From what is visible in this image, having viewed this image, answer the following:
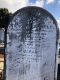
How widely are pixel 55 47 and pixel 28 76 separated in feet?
2.49

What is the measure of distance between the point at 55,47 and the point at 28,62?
58cm

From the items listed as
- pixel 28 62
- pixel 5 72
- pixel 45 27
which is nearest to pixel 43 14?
pixel 45 27

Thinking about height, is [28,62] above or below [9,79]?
above

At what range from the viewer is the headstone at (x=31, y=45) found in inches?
177

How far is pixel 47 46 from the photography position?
4.51 metres

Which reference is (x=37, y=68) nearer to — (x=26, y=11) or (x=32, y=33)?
(x=32, y=33)

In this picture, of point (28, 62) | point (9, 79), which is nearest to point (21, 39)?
point (28, 62)

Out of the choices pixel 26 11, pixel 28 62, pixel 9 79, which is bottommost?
pixel 9 79

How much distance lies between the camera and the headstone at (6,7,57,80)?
4500mm

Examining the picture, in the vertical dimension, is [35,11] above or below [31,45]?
above

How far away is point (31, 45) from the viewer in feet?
15.1

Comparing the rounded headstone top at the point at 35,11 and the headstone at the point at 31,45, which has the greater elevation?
the rounded headstone top at the point at 35,11

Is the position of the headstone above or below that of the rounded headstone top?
below

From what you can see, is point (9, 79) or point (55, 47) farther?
point (9, 79)
